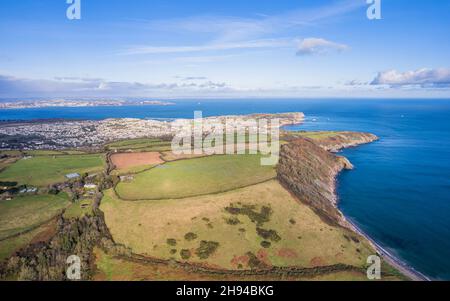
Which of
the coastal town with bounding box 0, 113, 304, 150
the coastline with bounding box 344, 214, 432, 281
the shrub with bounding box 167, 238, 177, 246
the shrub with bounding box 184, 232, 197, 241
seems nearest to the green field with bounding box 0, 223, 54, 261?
the shrub with bounding box 167, 238, 177, 246

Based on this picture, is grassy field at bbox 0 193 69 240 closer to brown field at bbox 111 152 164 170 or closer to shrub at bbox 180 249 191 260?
brown field at bbox 111 152 164 170

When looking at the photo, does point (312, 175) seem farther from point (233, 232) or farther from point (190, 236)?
point (190, 236)

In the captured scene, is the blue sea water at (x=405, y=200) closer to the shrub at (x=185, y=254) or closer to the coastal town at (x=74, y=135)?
the shrub at (x=185, y=254)

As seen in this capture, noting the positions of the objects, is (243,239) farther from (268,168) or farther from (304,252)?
(268,168)

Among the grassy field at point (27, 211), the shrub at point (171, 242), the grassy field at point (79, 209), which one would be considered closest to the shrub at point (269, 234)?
the shrub at point (171, 242)

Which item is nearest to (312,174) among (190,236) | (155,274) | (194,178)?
(194,178)

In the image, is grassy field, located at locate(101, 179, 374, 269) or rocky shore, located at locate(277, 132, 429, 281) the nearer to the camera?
grassy field, located at locate(101, 179, 374, 269)

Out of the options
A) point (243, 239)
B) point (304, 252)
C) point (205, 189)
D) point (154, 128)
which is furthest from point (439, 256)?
point (154, 128)
